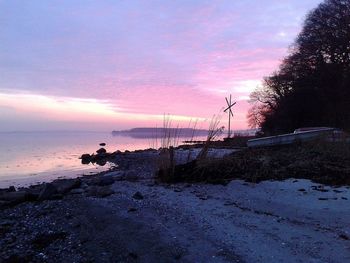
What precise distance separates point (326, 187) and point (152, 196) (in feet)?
13.6

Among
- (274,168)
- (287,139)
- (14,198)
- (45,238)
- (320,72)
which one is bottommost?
(45,238)

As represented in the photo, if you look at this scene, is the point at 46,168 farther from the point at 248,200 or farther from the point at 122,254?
the point at 122,254

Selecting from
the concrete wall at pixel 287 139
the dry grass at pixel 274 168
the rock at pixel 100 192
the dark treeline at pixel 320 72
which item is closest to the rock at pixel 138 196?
the rock at pixel 100 192

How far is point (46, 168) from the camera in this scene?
26.0m

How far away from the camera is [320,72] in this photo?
43281 mm

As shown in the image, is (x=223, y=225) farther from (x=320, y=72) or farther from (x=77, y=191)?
(x=320, y=72)

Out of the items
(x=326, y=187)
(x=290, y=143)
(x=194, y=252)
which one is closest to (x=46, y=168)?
(x=290, y=143)

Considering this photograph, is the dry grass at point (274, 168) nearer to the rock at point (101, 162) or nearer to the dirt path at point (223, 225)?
the dirt path at point (223, 225)

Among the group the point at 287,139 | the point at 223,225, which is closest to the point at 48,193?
the point at 223,225

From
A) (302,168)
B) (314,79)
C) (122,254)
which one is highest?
(314,79)

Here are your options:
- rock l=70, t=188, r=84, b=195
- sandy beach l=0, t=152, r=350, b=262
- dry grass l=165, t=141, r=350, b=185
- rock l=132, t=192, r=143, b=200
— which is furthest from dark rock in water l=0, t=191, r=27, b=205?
dry grass l=165, t=141, r=350, b=185

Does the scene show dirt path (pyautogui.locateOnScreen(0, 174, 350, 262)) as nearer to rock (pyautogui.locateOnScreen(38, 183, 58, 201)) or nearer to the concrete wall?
rock (pyautogui.locateOnScreen(38, 183, 58, 201))

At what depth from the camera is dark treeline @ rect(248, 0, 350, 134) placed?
138 feet

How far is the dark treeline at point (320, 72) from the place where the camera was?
42069 mm
